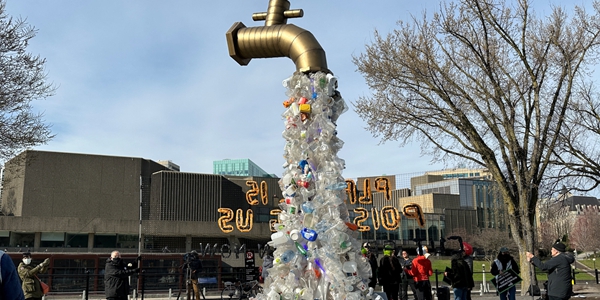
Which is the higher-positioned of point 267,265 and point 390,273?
point 267,265

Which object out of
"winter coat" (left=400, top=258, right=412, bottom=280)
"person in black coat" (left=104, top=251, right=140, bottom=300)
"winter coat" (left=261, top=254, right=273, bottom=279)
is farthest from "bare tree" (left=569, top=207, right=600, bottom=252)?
"person in black coat" (left=104, top=251, right=140, bottom=300)

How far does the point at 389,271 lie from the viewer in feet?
37.4

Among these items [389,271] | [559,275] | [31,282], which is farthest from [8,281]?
[389,271]

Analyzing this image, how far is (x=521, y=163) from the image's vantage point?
18094 millimetres

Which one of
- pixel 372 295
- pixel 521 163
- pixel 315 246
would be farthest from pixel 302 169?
pixel 521 163

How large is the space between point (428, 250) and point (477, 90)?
8.72m

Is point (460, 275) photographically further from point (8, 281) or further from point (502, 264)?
point (8, 281)

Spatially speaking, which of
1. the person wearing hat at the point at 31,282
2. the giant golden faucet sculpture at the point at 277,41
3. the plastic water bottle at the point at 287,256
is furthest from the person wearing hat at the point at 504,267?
the person wearing hat at the point at 31,282

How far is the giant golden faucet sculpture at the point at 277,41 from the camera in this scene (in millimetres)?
7734

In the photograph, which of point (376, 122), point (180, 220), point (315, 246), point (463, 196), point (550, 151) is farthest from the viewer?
point (463, 196)

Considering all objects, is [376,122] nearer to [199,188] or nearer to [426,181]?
[199,188]

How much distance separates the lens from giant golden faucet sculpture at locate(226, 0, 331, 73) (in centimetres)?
773

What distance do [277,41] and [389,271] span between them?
5951mm

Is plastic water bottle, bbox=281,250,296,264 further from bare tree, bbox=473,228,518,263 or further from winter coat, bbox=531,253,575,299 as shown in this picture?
bare tree, bbox=473,228,518,263
